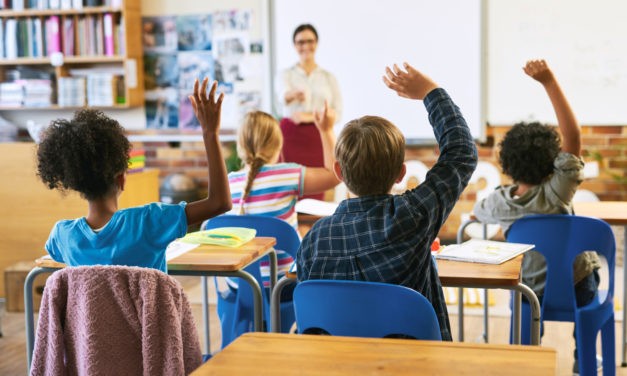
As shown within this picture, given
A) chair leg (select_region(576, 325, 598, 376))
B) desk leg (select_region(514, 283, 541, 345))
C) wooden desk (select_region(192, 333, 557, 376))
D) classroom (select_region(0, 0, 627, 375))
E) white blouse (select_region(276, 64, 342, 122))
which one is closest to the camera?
wooden desk (select_region(192, 333, 557, 376))

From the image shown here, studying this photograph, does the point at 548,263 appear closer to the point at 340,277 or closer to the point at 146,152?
the point at 340,277

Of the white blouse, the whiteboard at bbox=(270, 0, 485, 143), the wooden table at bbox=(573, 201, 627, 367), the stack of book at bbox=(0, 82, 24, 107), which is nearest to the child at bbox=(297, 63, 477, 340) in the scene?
the wooden table at bbox=(573, 201, 627, 367)

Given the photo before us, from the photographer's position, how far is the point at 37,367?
5.52 ft

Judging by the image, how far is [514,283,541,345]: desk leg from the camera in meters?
1.97

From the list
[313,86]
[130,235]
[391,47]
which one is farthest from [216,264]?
[391,47]

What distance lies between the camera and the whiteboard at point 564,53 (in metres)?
5.08

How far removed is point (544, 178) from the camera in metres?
2.66

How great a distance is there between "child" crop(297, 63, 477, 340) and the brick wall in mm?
3708

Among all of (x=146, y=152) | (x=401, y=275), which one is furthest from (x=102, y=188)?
(x=146, y=152)

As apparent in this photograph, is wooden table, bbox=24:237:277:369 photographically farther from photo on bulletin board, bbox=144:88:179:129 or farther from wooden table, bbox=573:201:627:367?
photo on bulletin board, bbox=144:88:179:129

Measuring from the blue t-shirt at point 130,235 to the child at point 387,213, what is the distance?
0.32 metres

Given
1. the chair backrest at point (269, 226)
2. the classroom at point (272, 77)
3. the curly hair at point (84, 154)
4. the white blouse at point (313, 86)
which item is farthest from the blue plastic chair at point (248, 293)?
the white blouse at point (313, 86)

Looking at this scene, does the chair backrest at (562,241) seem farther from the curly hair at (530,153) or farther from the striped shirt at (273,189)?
the striped shirt at (273,189)

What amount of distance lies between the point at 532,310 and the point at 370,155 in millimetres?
658
